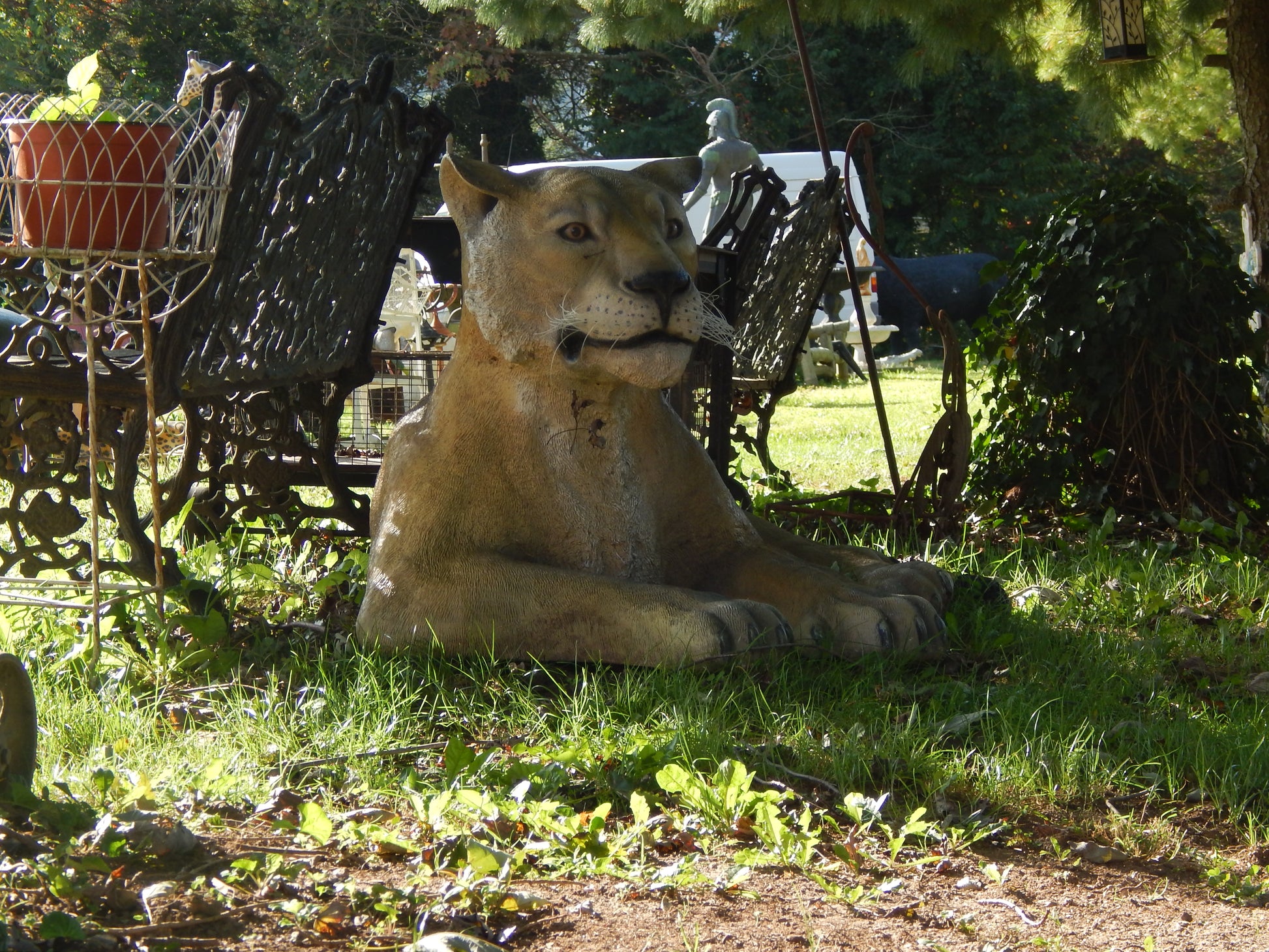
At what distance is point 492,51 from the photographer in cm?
1897

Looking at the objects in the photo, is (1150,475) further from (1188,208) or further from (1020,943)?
(1020,943)

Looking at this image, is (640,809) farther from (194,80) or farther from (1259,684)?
(194,80)

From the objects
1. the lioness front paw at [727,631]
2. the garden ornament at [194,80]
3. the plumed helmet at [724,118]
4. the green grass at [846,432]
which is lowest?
the lioness front paw at [727,631]

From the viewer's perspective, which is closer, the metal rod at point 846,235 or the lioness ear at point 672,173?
the lioness ear at point 672,173

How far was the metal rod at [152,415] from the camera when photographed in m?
3.24

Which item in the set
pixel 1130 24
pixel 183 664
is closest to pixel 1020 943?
pixel 183 664

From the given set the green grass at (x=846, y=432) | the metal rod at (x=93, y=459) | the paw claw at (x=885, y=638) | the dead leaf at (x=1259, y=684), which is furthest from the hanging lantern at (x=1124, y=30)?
the metal rod at (x=93, y=459)

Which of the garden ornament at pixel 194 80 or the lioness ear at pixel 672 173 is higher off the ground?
the garden ornament at pixel 194 80

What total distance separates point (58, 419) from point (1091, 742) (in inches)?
111

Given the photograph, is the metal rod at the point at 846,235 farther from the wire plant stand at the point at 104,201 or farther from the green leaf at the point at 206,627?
the green leaf at the point at 206,627

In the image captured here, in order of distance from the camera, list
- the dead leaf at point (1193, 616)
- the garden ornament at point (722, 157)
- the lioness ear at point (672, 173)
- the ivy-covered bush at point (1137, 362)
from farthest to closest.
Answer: the garden ornament at point (722, 157)
the ivy-covered bush at point (1137, 362)
the dead leaf at point (1193, 616)
the lioness ear at point (672, 173)

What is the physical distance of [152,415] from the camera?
332 cm

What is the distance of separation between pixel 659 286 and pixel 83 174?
139 centimetres

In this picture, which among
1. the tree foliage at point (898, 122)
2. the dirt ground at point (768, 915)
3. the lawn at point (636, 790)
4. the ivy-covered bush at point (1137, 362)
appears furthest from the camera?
the tree foliage at point (898, 122)
